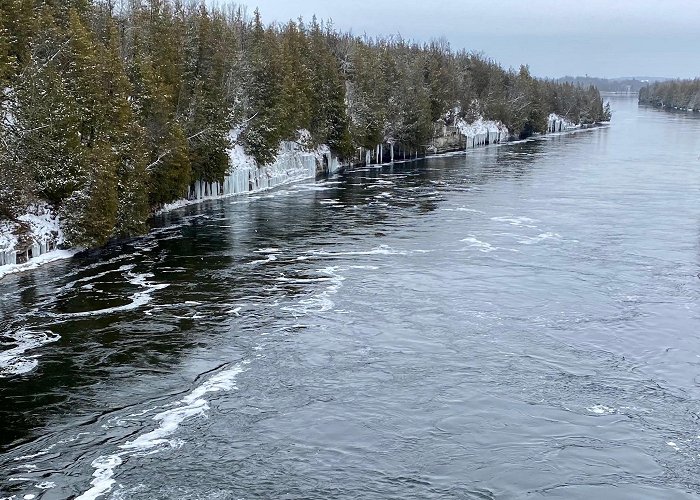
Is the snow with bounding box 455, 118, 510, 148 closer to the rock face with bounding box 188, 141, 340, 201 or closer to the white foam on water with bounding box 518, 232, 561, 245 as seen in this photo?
the rock face with bounding box 188, 141, 340, 201

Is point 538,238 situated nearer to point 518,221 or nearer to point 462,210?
point 518,221

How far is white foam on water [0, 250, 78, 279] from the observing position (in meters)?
34.4

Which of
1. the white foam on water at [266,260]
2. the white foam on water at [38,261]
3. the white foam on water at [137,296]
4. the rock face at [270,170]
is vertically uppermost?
the rock face at [270,170]

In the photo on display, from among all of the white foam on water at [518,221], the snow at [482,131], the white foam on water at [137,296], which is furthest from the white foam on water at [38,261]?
the snow at [482,131]

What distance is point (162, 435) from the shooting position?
1856 centimetres

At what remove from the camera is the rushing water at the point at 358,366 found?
1702cm

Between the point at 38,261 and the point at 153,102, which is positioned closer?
the point at 38,261

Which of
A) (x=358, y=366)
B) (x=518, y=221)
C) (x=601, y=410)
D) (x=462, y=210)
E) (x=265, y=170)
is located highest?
(x=265, y=170)

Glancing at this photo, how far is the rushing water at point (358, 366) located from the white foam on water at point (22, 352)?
0.33ft

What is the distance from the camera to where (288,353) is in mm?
24469

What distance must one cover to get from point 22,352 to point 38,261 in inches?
524

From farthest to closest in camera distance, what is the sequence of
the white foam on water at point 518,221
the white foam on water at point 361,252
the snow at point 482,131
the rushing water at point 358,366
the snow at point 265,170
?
the snow at point 482,131
the snow at point 265,170
the white foam on water at point 518,221
the white foam on water at point 361,252
the rushing water at point 358,366

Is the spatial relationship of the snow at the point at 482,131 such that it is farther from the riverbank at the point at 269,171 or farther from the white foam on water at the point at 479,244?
the white foam on water at the point at 479,244

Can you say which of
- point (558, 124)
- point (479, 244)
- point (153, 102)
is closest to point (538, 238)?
point (479, 244)
